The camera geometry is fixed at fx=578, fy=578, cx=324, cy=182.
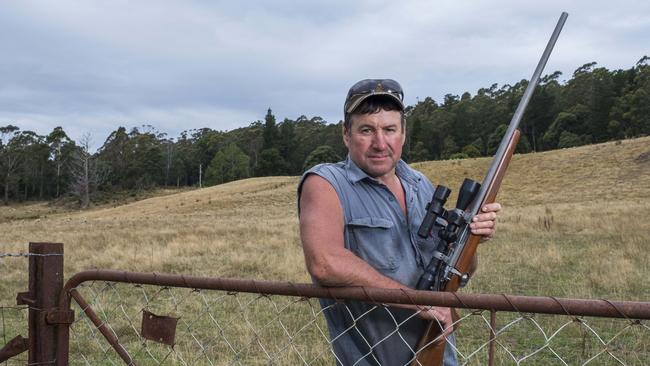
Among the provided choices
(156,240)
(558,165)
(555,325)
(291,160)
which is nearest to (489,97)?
(291,160)

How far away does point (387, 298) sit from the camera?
78.4 inches

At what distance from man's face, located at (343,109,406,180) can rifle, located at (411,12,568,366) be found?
246 millimetres

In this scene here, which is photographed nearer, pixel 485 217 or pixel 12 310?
pixel 485 217

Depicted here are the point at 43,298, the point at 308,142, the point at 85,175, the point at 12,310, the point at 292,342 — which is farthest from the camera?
the point at 308,142

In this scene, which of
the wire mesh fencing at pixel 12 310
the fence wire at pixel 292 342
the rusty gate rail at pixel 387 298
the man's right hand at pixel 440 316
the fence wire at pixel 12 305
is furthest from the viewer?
the fence wire at pixel 12 305

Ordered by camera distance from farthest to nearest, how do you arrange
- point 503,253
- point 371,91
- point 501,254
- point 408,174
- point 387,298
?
point 503,253, point 501,254, point 408,174, point 371,91, point 387,298

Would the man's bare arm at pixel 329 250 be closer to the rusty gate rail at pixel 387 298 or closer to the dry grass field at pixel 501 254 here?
the rusty gate rail at pixel 387 298

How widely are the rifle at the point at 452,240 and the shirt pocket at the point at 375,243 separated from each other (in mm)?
137

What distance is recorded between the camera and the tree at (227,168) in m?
87.9

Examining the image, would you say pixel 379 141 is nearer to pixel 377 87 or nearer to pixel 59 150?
pixel 377 87

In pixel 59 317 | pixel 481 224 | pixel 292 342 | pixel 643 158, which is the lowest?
pixel 292 342

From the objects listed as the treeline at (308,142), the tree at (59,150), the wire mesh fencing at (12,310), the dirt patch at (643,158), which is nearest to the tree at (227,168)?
the treeline at (308,142)

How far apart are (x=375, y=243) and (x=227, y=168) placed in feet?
290

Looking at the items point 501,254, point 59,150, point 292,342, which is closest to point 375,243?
point 292,342
